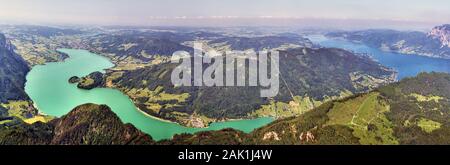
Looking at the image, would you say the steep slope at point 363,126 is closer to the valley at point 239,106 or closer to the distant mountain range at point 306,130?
the distant mountain range at point 306,130

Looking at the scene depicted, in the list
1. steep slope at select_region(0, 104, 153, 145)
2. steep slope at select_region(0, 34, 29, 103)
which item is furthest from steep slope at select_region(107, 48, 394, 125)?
steep slope at select_region(0, 34, 29, 103)

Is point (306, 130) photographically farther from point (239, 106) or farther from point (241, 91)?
point (241, 91)

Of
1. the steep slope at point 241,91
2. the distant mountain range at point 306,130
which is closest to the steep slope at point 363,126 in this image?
the distant mountain range at point 306,130

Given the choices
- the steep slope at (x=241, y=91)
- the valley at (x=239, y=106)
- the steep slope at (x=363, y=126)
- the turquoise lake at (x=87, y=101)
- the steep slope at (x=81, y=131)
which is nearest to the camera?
the steep slope at (x=81, y=131)

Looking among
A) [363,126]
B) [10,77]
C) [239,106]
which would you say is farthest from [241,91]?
[10,77]

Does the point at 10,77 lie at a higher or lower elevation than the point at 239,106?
higher

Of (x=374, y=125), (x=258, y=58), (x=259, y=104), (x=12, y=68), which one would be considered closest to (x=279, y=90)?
(x=259, y=104)

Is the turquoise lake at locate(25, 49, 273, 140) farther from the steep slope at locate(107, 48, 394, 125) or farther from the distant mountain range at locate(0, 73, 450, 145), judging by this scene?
the distant mountain range at locate(0, 73, 450, 145)
